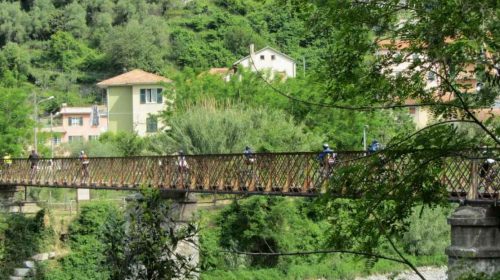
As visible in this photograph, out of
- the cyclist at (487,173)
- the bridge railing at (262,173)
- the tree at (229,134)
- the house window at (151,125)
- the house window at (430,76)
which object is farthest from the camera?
the house window at (151,125)

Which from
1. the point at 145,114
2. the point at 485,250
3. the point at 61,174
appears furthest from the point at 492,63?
the point at 145,114

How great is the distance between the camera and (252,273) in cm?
3472

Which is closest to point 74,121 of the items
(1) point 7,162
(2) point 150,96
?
(2) point 150,96

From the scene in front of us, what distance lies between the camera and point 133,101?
71125mm

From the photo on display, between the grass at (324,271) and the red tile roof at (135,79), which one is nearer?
the grass at (324,271)

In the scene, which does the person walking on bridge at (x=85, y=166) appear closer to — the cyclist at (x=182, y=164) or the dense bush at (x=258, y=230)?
the dense bush at (x=258, y=230)

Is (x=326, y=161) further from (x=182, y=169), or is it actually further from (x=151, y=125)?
(x=151, y=125)

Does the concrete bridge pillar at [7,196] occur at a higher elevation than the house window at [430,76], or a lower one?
lower

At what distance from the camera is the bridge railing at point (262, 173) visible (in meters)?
9.66

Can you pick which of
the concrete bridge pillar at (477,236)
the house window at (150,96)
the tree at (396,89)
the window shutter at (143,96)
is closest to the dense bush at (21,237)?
the concrete bridge pillar at (477,236)

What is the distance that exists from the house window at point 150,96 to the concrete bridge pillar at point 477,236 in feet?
173

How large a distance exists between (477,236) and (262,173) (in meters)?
9.29

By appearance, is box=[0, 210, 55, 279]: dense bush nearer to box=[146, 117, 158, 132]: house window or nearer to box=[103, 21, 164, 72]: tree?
box=[146, 117, 158, 132]: house window

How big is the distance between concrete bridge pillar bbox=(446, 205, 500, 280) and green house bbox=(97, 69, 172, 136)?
1976 inches
